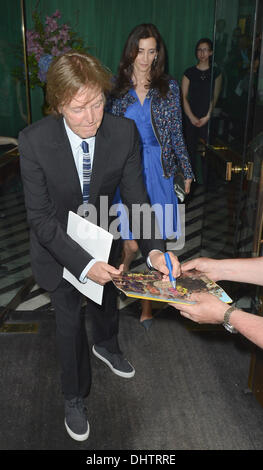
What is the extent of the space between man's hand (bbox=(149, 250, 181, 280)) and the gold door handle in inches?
39.4

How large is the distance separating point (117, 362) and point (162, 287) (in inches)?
45.1

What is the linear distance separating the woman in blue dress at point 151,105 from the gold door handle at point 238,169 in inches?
12.9

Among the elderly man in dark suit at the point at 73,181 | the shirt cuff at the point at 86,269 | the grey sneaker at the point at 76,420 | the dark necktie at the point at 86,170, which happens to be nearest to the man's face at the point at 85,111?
the elderly man in dark suit at the point at 73,181

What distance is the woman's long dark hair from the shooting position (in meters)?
2.96

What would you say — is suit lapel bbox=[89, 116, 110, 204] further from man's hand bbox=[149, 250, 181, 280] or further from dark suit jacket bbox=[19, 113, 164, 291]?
man's hand bbox=[149, 250, 181, 280]

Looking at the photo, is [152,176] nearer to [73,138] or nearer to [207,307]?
[73,138]

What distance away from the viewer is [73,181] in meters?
2.02

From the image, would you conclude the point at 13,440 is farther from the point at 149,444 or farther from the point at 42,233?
the point at 42,233

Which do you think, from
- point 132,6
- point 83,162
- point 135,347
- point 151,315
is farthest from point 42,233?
point 132,6

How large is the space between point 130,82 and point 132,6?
3807 millimetres

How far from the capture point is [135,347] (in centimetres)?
304

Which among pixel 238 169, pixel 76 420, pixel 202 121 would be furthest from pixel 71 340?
pixel 202 121

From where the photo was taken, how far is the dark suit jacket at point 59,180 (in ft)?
6.52

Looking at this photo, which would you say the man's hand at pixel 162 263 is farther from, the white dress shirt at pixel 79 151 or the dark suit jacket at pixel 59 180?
the white dress shirt at pixel 79 151
